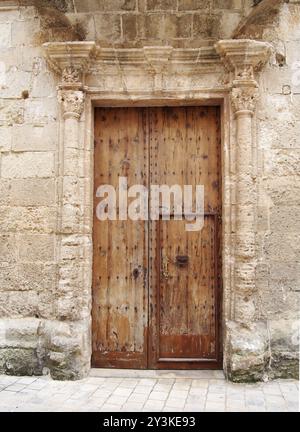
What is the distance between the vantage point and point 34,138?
4094 millimetres

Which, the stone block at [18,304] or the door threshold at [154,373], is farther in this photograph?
the stone block at [18,304]

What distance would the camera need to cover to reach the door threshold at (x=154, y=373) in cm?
391

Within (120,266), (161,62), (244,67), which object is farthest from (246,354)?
(161,62)

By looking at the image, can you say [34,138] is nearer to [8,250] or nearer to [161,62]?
[8,250]

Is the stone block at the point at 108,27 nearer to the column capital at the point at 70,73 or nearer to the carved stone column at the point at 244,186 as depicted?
the column capital at the point at 70,73

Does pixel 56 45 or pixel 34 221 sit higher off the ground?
pixel 56 45

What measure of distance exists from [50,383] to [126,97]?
8.78ft

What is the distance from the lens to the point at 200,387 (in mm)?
3602

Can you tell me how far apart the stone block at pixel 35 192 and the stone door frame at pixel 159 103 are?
0.10 metres

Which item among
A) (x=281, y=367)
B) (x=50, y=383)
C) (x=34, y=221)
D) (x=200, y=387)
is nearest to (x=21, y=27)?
(x=34, y=221)

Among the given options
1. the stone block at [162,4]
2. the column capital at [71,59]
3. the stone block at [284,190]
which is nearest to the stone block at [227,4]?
the stone block at [162,4]

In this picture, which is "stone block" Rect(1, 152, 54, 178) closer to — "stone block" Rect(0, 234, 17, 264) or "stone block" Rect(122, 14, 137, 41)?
"stone block" Rect(0, 234, 17, 264)

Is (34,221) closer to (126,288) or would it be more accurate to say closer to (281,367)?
(126,288)

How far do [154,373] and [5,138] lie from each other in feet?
8.66
